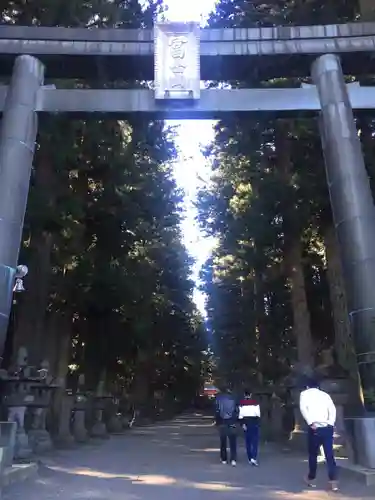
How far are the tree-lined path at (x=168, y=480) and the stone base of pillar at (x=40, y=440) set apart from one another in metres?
0.51

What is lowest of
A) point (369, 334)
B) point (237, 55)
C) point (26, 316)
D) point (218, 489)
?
point (218, 489)

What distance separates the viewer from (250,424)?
36.0 ft

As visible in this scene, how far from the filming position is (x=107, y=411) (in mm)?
23375

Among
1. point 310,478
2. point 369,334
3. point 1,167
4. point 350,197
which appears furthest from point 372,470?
point 1,167

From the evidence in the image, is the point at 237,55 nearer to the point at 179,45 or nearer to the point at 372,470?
the point at 179,45

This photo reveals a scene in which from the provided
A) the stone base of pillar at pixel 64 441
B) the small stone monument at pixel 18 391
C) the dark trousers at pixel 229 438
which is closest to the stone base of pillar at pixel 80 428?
the stone base of pillar at pixel 64 441

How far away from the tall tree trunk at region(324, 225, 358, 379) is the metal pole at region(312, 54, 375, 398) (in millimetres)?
3894

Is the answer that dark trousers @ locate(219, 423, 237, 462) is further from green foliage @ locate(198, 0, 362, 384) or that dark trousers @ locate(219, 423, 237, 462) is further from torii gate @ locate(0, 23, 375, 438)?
green foliage @ locate(198, 0, 362, 384)

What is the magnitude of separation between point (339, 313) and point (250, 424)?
4584mm

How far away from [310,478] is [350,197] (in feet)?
14.2

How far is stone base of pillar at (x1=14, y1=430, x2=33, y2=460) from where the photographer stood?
10855 mm

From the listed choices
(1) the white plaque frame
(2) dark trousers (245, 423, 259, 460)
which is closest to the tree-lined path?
(2) dark trousers (245, 423, 259, 460)

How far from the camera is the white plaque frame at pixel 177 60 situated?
10.3 metres

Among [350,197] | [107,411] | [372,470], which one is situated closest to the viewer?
[372,470]
